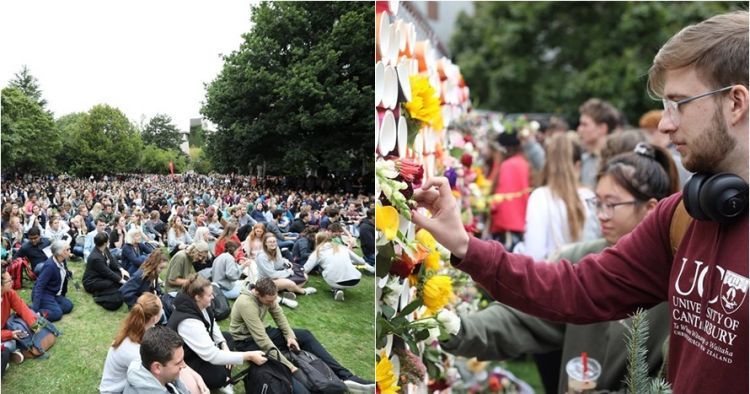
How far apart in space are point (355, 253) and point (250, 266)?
0.31m

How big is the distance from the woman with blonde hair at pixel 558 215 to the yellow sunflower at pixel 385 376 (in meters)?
3.39

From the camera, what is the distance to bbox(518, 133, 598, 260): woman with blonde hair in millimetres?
5297

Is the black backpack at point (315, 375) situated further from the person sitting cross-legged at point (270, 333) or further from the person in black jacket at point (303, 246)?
the person in black jacket at point (303, 246)

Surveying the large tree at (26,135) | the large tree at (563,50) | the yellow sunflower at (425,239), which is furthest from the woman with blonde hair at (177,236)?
the large tree at (563,50)

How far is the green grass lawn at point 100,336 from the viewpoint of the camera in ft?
6.15

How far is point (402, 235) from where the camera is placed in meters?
2.25

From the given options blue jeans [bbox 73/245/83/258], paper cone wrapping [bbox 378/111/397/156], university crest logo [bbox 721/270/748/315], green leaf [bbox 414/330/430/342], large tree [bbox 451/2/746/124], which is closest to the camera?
university crest logo [bbox 721/270/748/315]

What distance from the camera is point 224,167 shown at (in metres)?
2.02

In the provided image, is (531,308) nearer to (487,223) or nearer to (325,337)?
(325,337)

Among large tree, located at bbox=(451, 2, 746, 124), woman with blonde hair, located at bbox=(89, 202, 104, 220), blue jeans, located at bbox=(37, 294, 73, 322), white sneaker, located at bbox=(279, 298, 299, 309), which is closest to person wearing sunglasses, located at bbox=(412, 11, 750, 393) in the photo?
white sneaker, located at bbox=(279, 298, 299, 309)

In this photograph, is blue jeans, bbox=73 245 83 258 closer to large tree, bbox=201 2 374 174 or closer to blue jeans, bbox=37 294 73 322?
blue jeans, bbox=37 294 73 322

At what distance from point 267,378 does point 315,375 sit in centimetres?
15

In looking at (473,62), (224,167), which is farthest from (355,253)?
(473,62)

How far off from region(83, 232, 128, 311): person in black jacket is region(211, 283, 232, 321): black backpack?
10.2 inches
